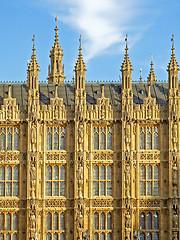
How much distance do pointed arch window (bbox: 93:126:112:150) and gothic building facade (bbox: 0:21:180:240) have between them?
11 cm

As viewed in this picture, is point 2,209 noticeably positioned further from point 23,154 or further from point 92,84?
point 92,84

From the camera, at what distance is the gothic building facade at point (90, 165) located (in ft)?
233

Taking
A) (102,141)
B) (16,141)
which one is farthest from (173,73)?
(16,141)

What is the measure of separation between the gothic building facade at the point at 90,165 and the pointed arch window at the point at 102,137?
11cm

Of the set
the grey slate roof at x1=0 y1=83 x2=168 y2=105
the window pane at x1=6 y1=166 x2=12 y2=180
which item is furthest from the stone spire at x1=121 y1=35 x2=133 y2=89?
the window pane at x1=6 y1=166 x2=12 y2=180

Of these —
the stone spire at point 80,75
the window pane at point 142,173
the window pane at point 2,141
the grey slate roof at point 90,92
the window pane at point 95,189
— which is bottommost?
the window pane at point 95,189

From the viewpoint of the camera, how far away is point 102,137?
2842 inches

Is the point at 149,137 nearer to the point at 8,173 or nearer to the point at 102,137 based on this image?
the point at 102,137

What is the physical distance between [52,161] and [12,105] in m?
7.56

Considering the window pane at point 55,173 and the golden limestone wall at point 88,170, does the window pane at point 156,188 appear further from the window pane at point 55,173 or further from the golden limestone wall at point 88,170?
the window pane at point 55,173

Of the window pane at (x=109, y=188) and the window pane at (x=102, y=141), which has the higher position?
the window pane at (x=102, y=141)

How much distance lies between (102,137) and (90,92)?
235 inches

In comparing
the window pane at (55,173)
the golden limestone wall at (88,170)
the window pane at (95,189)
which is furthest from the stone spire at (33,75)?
the window pane at (95,189)

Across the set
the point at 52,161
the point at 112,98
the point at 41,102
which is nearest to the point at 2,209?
the point at 52,161
